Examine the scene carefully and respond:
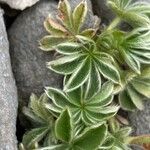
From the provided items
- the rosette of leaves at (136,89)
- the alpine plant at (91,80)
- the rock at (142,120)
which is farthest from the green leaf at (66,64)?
the rock at (142,120)

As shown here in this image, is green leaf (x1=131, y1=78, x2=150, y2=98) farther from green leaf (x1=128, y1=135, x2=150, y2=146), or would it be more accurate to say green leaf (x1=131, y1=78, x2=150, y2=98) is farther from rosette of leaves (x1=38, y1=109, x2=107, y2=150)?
rosette of leaves (x1=38, y1=109, x2=107, y2=150)

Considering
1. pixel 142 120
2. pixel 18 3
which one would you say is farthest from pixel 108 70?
pixel 18 3

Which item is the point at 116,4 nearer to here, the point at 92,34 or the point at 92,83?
the point at 92,34

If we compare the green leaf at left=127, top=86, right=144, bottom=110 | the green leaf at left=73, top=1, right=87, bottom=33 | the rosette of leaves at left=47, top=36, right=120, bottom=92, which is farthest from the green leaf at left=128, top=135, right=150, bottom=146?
the green leaf at left=73, top=1, right=87, bottom=33

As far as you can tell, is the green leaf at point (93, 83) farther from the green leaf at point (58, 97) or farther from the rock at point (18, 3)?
the rock at point (18, 3)

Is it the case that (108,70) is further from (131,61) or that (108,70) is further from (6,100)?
(6,100)
